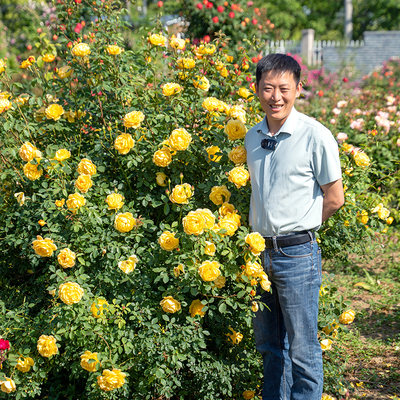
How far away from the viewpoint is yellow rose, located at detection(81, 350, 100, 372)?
1.98m

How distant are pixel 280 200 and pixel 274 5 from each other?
2578 centimetres

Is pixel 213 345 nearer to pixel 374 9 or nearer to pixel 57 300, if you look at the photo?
Result: pixel 57 300

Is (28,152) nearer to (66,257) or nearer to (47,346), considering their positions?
(66,257)

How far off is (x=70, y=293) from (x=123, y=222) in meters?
0.36

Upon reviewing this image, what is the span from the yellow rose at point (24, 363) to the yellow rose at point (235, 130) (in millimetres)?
1346

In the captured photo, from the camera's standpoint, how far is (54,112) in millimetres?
2445

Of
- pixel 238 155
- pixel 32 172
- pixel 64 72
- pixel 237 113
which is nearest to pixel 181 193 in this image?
pixel 238 155

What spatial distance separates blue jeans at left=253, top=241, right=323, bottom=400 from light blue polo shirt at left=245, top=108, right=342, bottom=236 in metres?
0.12

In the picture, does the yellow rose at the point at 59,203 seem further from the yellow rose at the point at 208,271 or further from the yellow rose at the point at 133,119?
the yellow rose at the point at 208,271

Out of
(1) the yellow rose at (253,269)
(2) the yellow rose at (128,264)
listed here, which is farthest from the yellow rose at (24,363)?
(1) the yellow rose at (253,269)

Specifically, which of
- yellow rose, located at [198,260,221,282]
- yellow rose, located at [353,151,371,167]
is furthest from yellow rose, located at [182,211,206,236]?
yellow rose, located at [353,151,371,167]

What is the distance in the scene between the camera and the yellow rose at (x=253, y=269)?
1.98 metres

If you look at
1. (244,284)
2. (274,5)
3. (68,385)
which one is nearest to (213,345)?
(244,284)

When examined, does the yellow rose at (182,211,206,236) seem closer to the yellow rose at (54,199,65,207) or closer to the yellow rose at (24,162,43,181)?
A: the yellow rose at (54,199,65,207)
